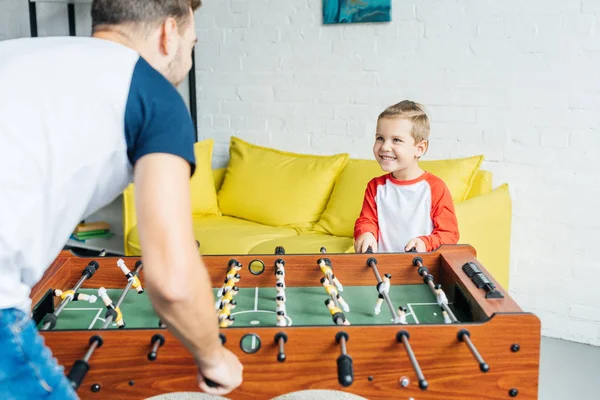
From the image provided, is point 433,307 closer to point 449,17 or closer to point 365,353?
point 365,353

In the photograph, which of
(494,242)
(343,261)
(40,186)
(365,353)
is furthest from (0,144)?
(494,242)

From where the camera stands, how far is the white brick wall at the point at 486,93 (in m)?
3.25

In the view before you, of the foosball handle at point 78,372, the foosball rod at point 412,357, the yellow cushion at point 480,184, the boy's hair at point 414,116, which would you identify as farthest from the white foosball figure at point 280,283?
the yellow cushion at point 480,184

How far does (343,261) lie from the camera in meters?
1.90

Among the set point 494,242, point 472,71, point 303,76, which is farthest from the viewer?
point 303,76

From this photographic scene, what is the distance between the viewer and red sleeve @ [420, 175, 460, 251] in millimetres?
2412

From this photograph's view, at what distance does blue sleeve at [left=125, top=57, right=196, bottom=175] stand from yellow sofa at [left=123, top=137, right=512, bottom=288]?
201 centimetres

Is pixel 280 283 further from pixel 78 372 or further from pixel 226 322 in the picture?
pixel 78 372

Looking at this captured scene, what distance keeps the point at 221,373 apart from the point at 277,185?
265 cm

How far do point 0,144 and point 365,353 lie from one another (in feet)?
2.56

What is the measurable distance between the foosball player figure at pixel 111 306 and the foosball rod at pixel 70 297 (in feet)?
0.25

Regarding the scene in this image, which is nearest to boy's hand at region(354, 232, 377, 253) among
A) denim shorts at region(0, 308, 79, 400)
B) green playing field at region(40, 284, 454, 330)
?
green playing field at region(40, 284, 454, 330)

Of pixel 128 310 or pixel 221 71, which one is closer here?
pixel 128 310

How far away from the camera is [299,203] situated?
3711mm
